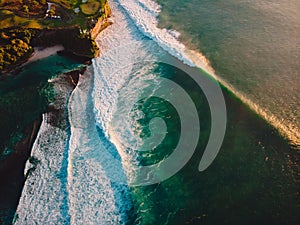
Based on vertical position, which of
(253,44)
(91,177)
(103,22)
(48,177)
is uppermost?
(253,44)

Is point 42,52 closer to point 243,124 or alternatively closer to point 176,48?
point 176,48

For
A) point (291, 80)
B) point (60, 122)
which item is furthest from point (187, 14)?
point (60, 122)

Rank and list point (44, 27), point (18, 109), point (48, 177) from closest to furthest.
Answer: point (48, 177), point (18, 109), point (44, 27)

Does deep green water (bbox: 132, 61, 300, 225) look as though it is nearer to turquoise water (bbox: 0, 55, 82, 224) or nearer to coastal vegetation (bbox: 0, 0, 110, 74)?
turquoise water (bbox: 0, 55, 82, 224)

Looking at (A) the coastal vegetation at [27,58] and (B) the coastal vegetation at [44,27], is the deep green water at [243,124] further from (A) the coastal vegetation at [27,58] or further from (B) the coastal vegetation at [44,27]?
(A) the coastal vegetation at [27,58]

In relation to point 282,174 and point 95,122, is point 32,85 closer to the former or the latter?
point 95,122

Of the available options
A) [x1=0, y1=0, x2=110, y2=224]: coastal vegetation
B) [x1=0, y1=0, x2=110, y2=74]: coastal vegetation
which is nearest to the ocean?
[x1=0, y1=0, x2=110, y2=224]: coastal vegetation

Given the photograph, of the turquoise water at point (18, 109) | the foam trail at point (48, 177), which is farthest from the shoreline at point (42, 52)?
the foam trail at point (48, 177)

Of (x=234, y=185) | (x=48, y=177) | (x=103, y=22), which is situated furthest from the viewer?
(x=103, y=22)

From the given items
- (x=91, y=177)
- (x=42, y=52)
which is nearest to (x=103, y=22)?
(x=42, y=52)
